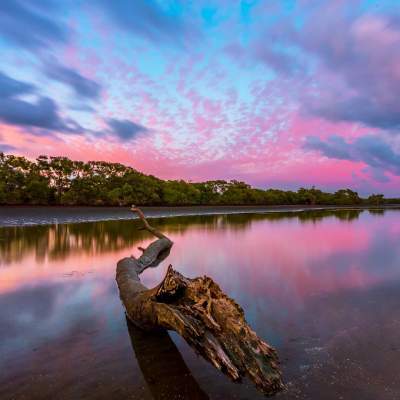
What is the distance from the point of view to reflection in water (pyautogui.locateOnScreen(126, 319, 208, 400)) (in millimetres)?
4219

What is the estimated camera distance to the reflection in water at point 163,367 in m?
4.22

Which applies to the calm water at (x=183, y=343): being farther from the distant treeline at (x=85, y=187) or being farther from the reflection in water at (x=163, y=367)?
the distant treeline at (x=85, y=187)

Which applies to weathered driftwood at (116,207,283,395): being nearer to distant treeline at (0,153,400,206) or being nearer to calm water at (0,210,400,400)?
calm water at (0,210,400,400)

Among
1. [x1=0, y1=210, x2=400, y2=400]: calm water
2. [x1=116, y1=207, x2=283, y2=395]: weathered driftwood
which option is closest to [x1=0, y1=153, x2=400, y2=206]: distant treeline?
[x1=0, y1=210, x2=400, y2=400]: calm water

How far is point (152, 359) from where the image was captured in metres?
5.15

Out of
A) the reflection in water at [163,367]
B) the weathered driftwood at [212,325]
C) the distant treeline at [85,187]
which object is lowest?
the reflection in water at [163,367]

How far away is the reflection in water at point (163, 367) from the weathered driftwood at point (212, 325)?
0.93 ft

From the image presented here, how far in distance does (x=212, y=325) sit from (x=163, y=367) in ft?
3.73

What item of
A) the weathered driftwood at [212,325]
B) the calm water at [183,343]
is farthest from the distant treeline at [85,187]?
Result: the weathered driftwood at [212,325]

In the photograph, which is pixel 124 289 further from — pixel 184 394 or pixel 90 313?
pixel 184 394

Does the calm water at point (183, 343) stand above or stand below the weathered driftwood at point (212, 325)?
below

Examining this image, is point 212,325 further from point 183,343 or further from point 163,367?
point 183,343

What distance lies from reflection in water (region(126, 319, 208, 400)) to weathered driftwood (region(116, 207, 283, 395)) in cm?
28

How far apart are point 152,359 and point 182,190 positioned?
291 feet
